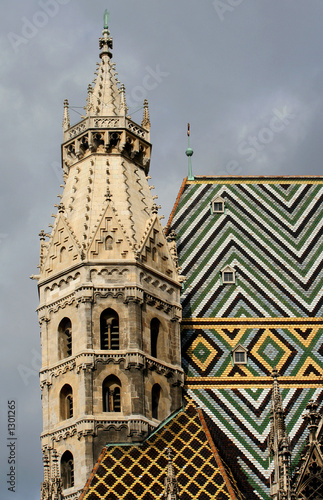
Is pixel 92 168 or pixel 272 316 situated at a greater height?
pixel 92 168

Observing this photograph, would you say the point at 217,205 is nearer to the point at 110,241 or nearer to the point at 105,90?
the point at 105,90

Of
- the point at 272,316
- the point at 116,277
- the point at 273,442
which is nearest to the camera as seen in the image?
the point at 273,442

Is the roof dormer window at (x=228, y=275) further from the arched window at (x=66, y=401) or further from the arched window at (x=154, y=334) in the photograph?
the arched window at (x=66, y=401)

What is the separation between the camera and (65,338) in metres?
28.0

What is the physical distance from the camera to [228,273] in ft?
101

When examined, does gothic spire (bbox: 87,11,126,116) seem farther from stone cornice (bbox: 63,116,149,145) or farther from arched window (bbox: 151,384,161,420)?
arched window (bbox: 151,384,161,420)

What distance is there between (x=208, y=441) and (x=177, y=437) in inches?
22.7

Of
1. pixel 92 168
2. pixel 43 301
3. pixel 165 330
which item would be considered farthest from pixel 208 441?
pixel 92 168

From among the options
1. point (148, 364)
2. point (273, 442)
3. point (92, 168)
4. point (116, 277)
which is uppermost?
point (92, 168)

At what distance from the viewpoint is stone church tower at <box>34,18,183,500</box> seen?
87.6 feet

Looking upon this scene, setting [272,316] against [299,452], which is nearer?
[299,452]

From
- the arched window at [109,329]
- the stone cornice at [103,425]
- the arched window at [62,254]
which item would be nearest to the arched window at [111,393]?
the stone cornice at [103,425]

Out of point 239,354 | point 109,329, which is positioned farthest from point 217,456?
point 239,354

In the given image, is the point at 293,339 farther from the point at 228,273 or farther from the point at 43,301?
the point at 43,301
